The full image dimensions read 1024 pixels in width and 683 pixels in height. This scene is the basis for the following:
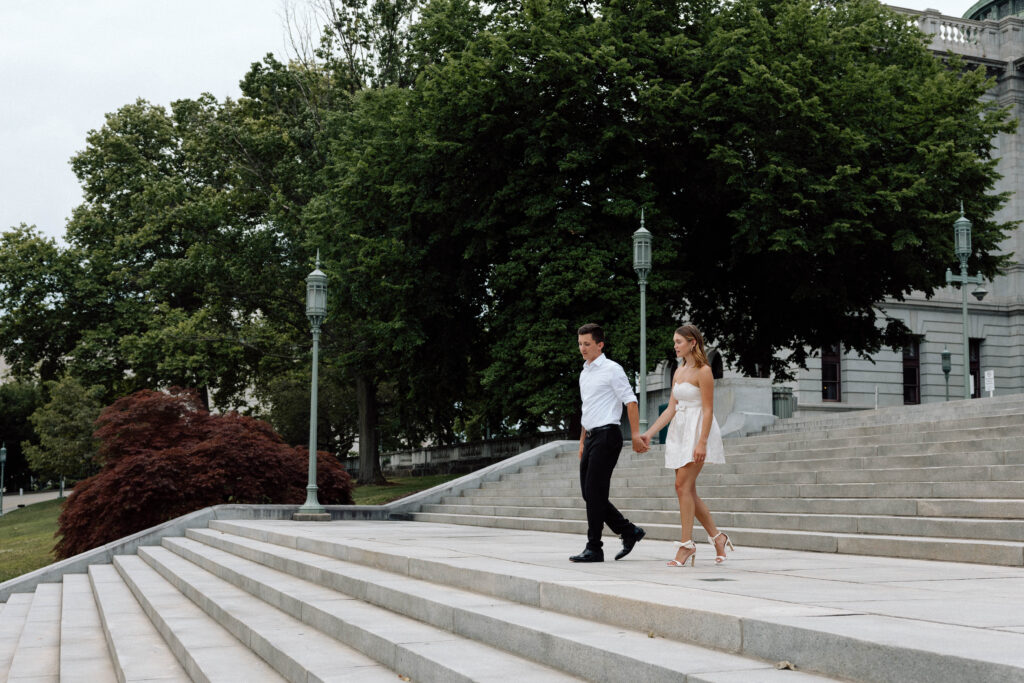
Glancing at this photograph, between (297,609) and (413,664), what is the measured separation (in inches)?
103

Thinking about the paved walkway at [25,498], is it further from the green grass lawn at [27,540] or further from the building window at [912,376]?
the building window at [912,376]

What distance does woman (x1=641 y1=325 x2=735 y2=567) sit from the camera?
746 cm

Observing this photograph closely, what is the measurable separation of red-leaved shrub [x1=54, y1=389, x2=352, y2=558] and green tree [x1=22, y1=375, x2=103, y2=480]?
2706 cm

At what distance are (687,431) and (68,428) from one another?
4527 cm

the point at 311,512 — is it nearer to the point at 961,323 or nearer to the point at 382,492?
the point at 382,492

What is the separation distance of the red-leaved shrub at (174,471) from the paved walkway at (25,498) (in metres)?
50.7

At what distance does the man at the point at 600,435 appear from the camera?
7492 millimetres

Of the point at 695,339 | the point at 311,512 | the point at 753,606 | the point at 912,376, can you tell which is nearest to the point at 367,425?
the point at 311,512

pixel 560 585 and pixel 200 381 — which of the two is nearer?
pixel 560 585

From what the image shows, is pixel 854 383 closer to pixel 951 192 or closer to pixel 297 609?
pixel 951 192

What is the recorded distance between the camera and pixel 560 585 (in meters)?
5.50

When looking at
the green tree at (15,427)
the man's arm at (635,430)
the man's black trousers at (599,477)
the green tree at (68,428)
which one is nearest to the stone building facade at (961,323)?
the man's arm at (635,430)

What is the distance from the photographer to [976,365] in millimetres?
41344

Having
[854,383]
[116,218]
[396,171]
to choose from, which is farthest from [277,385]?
[854,383]
